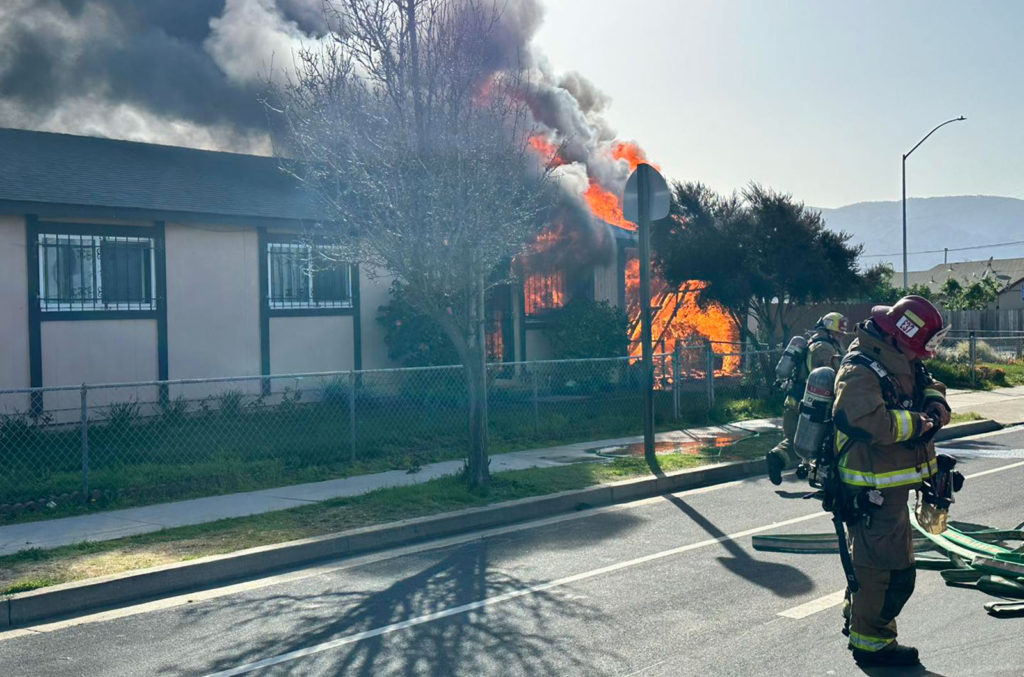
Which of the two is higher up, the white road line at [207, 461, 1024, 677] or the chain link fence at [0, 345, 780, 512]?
the chain link fence at [0, 345, 780, 512]

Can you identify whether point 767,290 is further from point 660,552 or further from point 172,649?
point 172,649

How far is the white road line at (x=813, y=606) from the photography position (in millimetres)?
5565

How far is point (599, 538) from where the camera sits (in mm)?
7949

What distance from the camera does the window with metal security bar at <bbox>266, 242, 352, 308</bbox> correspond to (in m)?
16.0

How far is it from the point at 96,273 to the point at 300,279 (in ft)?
10.7

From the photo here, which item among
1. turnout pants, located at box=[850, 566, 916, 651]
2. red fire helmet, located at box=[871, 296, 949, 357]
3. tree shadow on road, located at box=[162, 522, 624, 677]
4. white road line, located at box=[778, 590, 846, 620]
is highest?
red fire helmet, located at box=[871, 296, 949, 357]

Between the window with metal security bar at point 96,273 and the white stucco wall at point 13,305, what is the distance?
0.82 feet

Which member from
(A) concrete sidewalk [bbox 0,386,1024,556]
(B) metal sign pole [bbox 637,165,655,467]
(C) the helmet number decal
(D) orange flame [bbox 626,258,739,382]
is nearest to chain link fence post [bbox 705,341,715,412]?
(A) concrete sidewalk [bbox 0,386,1024,556]

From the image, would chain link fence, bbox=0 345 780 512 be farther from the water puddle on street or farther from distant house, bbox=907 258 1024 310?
distant house, bbox=907 258 1024 310

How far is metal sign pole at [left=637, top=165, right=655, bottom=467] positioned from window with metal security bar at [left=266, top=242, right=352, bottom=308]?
571cm

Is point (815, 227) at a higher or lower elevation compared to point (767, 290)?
higher

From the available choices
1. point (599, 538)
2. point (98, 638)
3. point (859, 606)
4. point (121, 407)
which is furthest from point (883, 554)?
point (121, 407)

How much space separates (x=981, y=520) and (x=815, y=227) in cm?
1247

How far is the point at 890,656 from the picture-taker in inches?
181
